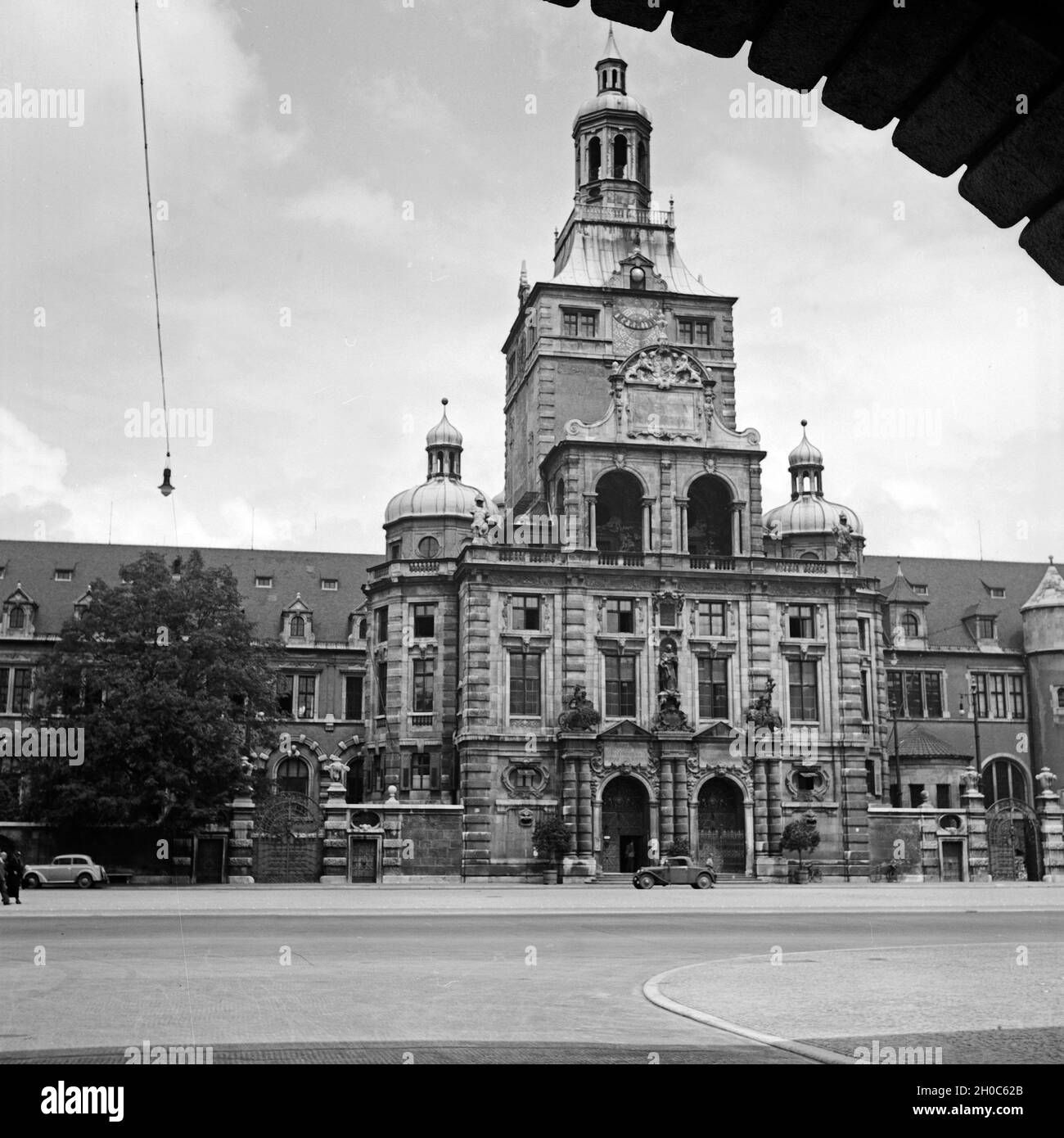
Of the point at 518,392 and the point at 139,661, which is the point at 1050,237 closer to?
the point at 139,661

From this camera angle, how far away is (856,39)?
22.7 feet

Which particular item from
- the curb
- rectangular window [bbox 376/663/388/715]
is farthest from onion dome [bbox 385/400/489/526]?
the curb

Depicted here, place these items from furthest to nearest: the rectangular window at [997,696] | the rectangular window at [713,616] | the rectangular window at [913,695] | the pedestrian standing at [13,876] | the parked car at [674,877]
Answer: the rectangular window at [997,696], the rectangular window at [913,695], the rectangular window at [713,616], the parked car at [674,877], the pedestrian standing at [13,876]

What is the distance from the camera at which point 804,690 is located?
65.9 metres

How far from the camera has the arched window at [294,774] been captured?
77375 millimetres

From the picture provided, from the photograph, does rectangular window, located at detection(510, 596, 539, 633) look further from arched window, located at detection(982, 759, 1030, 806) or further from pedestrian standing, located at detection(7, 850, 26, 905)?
arched window, located at detection(982, 759, 1030, 806)

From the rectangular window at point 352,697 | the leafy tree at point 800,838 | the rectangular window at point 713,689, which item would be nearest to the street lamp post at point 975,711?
the leafy tree at point 800,838

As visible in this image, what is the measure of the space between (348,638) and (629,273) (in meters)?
26.4

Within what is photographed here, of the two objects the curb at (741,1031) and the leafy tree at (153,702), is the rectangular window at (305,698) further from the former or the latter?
the curb at (741,1031)

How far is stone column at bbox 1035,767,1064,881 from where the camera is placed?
64562 millimetres

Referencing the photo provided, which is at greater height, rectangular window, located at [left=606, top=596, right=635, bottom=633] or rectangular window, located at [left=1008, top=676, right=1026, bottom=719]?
rectangular window, located at [left=606, top=596, right=635, bottom=633]

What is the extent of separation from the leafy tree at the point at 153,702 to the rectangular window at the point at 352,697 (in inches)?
710

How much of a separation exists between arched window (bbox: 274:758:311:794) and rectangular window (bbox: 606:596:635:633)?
22.8 meters

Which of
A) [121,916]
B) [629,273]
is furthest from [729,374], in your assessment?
[121,916]
